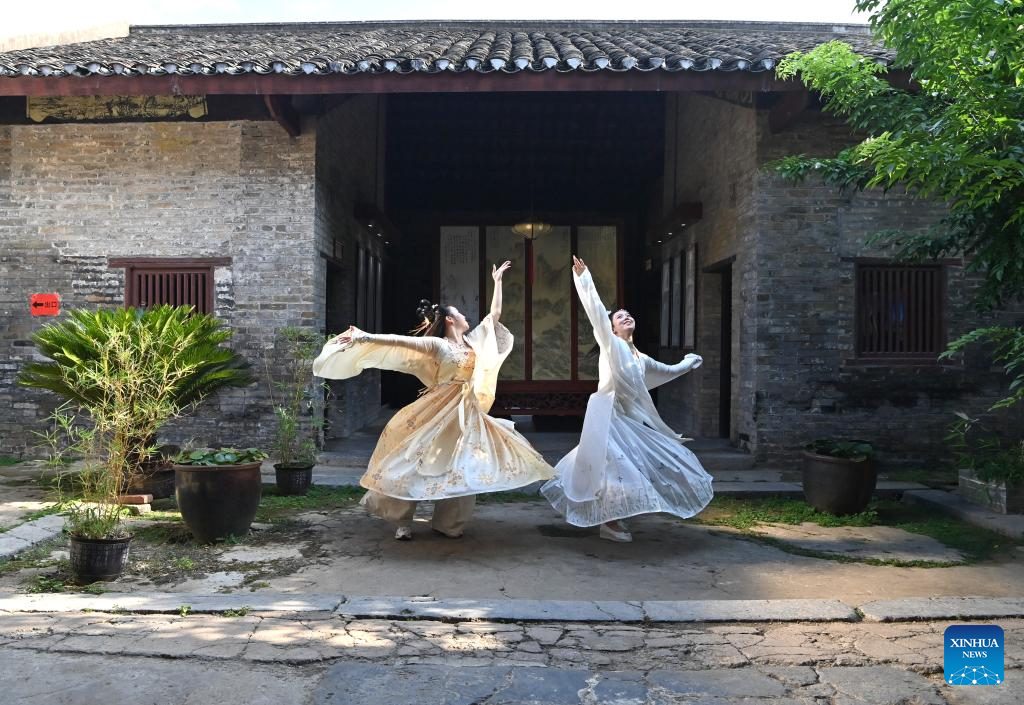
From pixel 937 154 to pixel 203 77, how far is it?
6.20 m

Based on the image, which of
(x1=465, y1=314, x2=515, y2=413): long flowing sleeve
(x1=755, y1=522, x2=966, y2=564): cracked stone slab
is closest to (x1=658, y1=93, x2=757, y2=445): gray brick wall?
(x1=755, y1=522, x2=966, y2=564): cracked stone slab

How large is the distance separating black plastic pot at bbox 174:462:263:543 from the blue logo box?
412 cm

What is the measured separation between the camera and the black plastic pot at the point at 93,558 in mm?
4578

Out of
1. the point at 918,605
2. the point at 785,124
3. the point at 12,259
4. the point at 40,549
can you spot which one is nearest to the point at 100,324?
the point at 40,549

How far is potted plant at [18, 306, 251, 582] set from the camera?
15.3 ft

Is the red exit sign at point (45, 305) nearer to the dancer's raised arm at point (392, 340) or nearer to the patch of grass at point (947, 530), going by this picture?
the dancer's raised arm at point (392, 340)

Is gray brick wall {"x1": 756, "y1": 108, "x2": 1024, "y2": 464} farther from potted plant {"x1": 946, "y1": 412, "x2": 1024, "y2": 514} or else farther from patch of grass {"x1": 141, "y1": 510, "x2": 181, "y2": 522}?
patch of grass {"x1": 141, "y1": 510, "x2": 181, "y2": 522}

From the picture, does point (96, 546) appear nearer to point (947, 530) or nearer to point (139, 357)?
point (139, 357)

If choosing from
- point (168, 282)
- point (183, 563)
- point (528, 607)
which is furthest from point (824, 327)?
point (168, 282)

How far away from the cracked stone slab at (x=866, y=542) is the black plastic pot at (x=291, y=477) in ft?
12.5

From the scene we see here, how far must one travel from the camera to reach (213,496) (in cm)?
543

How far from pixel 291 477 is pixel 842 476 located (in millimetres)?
4529

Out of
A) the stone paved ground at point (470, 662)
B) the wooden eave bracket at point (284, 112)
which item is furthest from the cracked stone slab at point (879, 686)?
the wooden eave bracket at point (284, 112)

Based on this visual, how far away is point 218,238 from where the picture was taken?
8531 millimetres
